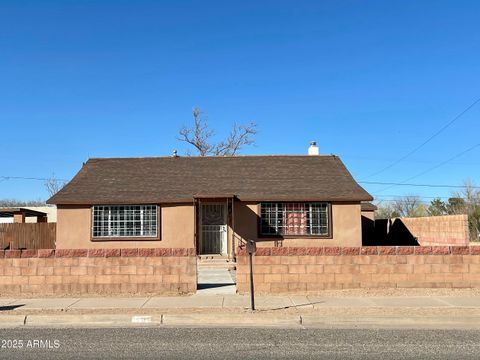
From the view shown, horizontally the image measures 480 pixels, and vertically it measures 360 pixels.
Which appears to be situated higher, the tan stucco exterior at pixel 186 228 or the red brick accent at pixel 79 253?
the tan stucco exterior at pixel 186 228

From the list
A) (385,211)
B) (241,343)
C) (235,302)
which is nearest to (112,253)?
(235,302)

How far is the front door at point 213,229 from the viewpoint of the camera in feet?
70.4

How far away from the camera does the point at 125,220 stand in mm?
21031

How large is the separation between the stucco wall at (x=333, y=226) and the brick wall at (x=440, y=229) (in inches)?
138

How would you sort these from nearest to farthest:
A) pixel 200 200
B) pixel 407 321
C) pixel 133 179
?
pixel 407 321 < pixel 200 200 < pixel 133 179

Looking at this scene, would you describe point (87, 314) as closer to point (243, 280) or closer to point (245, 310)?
point (245, 310)

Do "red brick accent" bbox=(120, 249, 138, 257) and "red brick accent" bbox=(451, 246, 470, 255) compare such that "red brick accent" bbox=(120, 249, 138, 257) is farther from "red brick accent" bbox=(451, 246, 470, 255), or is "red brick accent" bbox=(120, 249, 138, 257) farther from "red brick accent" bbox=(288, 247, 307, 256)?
"red brick accent" bbox=(451, 246, 470, 255)

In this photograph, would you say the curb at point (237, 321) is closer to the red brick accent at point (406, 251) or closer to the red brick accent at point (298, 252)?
the red brick accent at point (298, 252)

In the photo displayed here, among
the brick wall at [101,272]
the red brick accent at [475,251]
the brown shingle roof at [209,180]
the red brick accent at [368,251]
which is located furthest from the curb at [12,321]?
the brown shingle roof at [209,180]

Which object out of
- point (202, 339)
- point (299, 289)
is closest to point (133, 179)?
point (299, 289)

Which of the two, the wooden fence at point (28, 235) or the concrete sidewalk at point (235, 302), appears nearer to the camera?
the concrete sidewalk at point (235, 302)

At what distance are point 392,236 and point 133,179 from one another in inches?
624

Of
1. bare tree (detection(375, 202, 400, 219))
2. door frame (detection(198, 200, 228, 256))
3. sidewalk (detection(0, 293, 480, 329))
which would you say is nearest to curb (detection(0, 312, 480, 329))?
sidewalk (detection(0, 293, 480, 329))

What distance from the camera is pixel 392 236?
1192 inches
